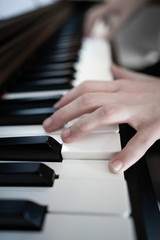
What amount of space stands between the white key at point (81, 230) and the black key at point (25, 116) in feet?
1.03

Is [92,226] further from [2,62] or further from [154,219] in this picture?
[2,62]

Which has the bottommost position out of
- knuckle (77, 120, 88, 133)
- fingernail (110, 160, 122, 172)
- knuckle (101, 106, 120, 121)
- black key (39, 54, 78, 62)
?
black key (39, 54, 78, 62)

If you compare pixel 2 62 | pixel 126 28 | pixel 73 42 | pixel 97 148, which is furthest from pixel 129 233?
pixel 126 28

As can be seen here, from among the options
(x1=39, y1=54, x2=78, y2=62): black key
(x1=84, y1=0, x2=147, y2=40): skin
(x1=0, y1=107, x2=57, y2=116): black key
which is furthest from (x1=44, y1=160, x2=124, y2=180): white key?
(x1=84, y1=0, x2=147, y2=40): skin

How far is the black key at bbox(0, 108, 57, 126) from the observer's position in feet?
2.02

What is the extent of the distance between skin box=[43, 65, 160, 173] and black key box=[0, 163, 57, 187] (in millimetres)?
115

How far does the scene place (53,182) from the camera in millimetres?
431

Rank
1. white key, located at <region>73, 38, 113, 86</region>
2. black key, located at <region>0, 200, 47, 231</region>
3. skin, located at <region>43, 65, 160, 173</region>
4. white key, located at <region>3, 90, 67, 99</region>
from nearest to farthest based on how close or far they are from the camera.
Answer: black key, located at <region>0, 200, 47, 231</region>, skin, located at <region>43, 65, 160, 173</region>, white key, located at <region>3, 90, 67, 99</region>, white key, located at <region>73, 38, 113, 86</region>

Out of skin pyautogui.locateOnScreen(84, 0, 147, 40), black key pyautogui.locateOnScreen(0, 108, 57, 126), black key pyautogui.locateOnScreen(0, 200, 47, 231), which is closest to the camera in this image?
black key pyautogui.locateOnScreen(0, 200, 47, 231)

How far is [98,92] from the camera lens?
59 centimetres

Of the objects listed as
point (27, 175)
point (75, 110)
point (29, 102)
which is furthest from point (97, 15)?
point (27, 175)

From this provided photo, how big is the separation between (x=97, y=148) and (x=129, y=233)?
0.19 metres

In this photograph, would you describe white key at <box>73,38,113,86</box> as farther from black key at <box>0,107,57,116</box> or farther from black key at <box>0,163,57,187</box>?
black key at <box>0,163,57,187</box>

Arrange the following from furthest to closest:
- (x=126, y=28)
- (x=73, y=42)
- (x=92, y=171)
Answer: (x=126, y=28)
(x=73, y=42)
(x=92, y=171)
